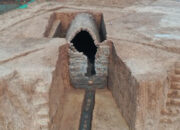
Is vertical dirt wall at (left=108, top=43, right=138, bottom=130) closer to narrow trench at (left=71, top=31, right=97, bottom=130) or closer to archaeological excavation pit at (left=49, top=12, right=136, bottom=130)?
archaeological excavation pit at (left=49, top=12, right=136, bottom=130)

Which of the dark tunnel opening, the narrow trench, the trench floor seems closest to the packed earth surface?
the trench floor

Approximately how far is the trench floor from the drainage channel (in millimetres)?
77

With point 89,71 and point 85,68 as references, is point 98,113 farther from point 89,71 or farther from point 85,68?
point 89,71

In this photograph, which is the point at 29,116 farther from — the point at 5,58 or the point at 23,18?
the point at 23,18

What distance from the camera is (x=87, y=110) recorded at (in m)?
4.79

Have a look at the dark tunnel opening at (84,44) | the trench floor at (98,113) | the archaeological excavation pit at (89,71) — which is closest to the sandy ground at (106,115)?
the trench floor at (98,113)

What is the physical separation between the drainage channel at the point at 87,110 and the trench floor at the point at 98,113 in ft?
0.25

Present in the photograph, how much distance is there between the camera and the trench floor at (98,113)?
14.0 feet

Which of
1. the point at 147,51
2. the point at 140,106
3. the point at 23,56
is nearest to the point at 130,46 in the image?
the point at 147,51

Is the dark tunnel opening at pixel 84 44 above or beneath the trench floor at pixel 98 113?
above

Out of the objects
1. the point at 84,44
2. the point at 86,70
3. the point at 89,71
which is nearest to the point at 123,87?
the point at 86,70

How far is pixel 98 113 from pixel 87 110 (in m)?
0.32

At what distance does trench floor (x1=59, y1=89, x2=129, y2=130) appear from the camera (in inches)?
168

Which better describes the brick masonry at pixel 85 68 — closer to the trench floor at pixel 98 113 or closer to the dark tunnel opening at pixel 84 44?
the trench floor at pixel 98 113
